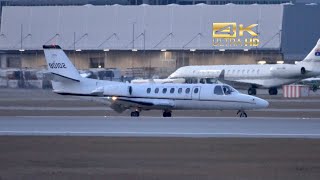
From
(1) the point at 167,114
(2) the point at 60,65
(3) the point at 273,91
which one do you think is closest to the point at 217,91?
(1) the point at 167,114

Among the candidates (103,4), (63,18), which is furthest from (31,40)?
(103,4)

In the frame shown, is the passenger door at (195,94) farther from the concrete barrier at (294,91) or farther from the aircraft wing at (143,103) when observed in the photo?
the concrete barrier at (294,91)

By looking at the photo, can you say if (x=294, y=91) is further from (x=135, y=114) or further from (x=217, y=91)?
(x=135, y=114)

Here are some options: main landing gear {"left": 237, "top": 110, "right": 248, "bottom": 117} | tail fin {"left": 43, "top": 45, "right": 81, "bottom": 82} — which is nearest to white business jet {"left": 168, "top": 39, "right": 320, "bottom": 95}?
tail fin {"left": 43, "top": 45, "right": 81, "bottom": 82}

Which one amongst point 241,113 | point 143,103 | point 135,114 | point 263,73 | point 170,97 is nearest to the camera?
point 241,113

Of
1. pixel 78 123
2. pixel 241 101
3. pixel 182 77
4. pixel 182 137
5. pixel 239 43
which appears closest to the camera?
pixel 182 137

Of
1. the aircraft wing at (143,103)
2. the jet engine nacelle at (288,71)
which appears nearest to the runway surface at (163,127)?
the aircraft wing at (143,103)

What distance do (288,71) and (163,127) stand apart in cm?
4624

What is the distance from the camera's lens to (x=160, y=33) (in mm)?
101125

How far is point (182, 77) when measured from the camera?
84.9 meters

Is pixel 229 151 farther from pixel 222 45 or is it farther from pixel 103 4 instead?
pixel 103 4

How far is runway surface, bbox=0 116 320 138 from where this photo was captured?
3081cm

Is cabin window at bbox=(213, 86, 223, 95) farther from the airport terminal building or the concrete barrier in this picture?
the airport terminal building

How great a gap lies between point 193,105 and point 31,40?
61213 mm
